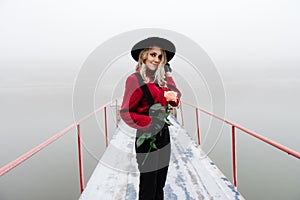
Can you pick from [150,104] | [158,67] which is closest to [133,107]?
[150,104]

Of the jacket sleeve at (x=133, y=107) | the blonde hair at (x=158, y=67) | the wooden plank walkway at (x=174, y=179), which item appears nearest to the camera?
the jacket sleeve at (x=133, y=107)

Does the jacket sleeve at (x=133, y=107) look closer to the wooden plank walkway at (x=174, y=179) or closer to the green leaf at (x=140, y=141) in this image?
the green leaf at (x=140, y=141)

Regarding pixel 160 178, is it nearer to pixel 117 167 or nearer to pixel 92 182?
pixel 92 182

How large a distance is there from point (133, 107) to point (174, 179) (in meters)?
1.53

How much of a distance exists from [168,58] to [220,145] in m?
14.0

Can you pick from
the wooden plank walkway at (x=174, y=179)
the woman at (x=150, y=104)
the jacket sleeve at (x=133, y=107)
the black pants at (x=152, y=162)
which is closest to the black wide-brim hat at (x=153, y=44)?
the woman at (x=150, y=104)

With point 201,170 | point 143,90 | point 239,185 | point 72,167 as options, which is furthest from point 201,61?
point 72,167

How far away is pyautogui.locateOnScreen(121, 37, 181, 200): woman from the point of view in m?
1.19

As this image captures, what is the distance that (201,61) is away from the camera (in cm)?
150

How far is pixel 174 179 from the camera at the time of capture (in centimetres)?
240

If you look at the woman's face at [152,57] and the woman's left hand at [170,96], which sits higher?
the woman's face at [152,57]

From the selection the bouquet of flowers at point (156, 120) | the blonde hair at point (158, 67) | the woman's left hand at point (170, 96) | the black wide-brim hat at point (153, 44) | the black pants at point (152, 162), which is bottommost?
the black pants at point (152, 162)

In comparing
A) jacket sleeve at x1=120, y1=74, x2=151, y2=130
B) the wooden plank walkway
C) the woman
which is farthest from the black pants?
the wooden plank walkway

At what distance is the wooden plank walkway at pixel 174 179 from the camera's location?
206cm
